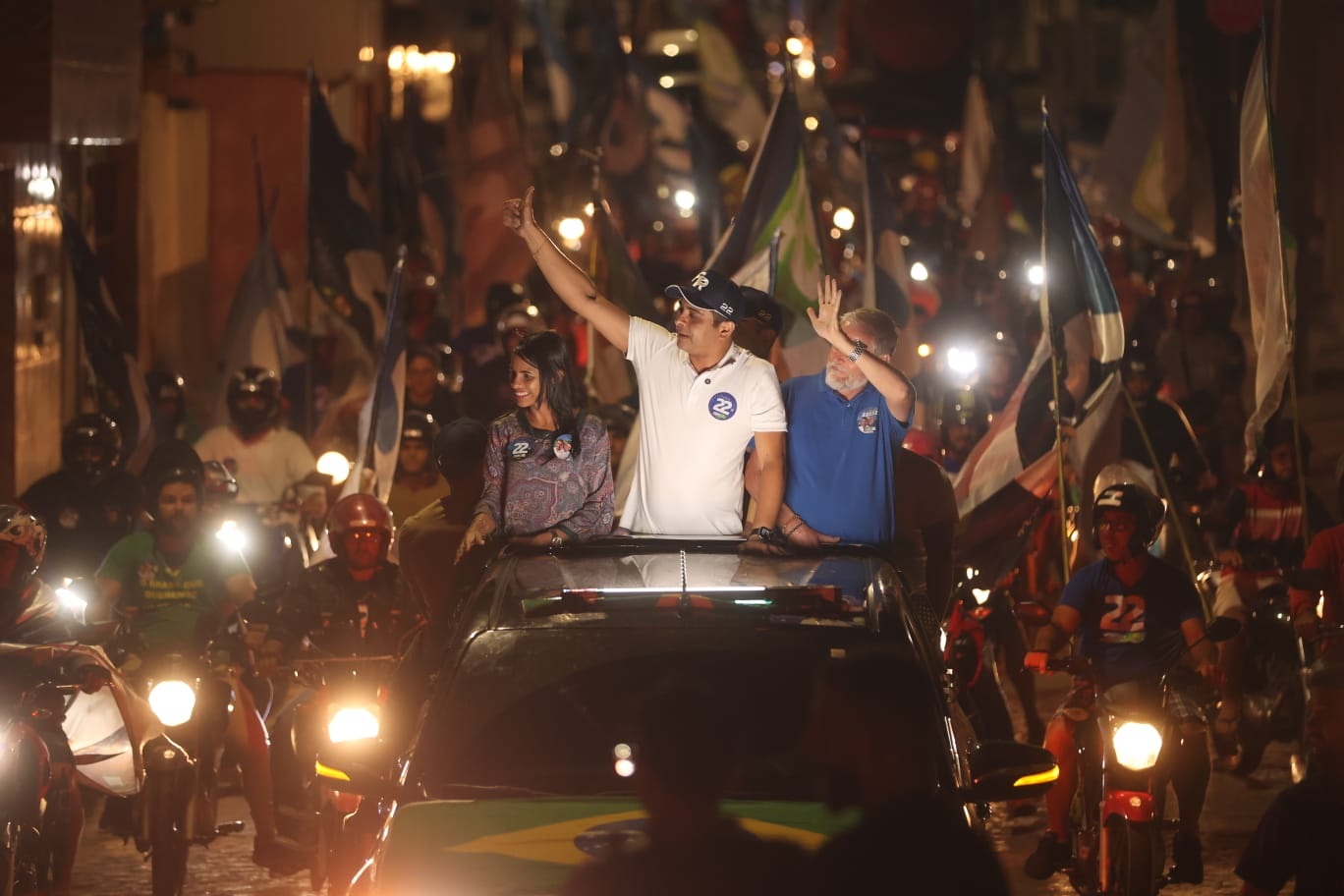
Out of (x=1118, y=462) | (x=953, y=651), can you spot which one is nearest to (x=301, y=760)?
(x=953, y=651)

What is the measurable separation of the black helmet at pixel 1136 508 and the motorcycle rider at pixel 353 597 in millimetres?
2739

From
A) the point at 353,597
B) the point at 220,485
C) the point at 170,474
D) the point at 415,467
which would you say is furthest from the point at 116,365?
the point at 353,597

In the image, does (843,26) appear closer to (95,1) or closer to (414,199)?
(414,199)

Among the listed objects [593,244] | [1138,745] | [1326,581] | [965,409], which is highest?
[593,244]

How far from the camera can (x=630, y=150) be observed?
85.7 ft

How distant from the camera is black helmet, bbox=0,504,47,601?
9266 mm

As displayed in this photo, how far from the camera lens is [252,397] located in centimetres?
1445

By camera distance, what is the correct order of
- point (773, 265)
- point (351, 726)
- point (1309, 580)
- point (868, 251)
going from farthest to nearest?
1. point (868, 251)
2. point (773, 265)
3. point (1309, 580)
4. point (351, 726)

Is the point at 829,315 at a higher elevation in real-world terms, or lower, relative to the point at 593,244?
lower

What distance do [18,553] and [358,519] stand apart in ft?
4.67

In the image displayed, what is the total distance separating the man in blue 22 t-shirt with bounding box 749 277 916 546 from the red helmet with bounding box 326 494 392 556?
80.8 inches

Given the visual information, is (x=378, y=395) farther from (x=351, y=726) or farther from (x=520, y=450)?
(x=520, y=450)

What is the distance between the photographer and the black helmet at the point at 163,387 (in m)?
Result: 16.7

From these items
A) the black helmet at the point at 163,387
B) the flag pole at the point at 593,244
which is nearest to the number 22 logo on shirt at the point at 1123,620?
the flag pole at the point at 593,244
